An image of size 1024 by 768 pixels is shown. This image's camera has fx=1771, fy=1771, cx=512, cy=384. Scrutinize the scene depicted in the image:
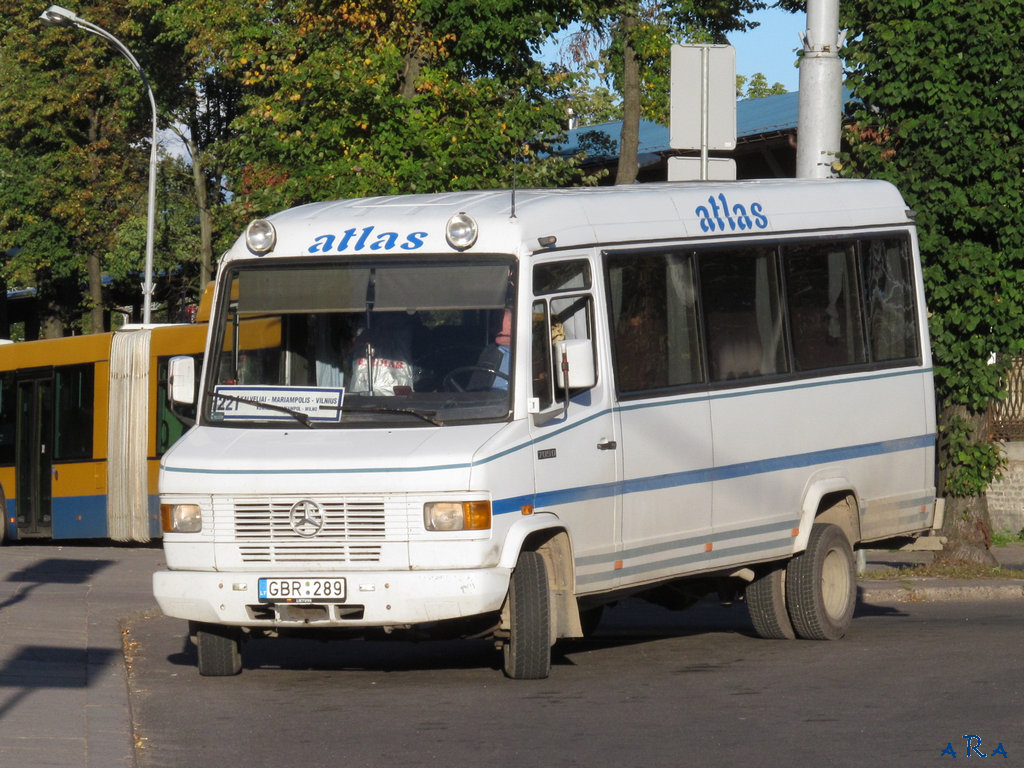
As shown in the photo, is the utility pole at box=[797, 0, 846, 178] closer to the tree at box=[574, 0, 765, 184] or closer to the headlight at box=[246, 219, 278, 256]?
the headlight at box=[246, 219, 278, 256]

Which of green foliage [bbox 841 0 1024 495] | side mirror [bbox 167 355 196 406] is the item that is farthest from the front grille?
green foliage [bbox 841 0 1024 495]

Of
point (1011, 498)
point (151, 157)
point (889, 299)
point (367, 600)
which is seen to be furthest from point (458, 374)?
→ point (151, 157)

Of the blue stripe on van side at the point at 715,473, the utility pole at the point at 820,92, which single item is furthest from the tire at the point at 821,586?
the utility pole at the point at 820,92

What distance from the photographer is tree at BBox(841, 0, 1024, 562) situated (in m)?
16.4

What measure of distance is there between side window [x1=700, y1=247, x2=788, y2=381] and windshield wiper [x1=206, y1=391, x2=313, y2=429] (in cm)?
275

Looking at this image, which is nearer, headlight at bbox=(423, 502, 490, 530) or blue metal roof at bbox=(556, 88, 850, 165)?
headlight at bbox=(423, 502, 490, 530)

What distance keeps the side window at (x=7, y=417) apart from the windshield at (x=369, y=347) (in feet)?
53.9

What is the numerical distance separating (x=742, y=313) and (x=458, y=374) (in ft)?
8.49

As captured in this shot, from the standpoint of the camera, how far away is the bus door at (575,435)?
32.1 feet

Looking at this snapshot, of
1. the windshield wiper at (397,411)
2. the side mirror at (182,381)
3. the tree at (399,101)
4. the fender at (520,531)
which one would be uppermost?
the tree at (399,101)

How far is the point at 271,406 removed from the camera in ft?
33.0

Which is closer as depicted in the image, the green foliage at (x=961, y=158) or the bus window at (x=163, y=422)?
the green foliage at (x=961, y=158)

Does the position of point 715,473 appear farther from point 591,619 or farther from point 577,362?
point 591,619

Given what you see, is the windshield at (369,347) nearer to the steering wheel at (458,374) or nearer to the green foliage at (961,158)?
the steering wheel at (458,374)
